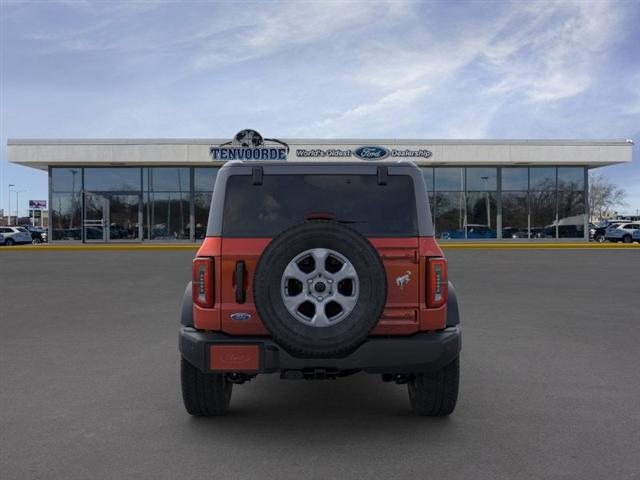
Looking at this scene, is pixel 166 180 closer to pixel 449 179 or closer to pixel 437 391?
pixel 449 179

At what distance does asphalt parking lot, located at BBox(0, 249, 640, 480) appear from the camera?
3.72 metres

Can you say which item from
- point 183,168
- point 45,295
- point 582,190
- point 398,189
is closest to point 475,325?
point 398,189

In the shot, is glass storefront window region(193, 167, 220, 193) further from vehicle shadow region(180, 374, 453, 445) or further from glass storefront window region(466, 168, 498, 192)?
vehicle shadow region(180, 374, 453, 445)

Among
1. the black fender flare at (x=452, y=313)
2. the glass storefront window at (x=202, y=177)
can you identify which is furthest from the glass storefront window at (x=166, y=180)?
the black fender flare at (x=452, y=313)

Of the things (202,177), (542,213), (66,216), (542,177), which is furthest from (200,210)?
(542,177)

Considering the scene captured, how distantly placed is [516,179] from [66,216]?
2886cm

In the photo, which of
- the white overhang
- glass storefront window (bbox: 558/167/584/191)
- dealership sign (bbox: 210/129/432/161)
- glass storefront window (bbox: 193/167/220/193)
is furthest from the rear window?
glass storefront window (bbox: 558/167/584/191)

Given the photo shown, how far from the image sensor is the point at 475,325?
8578 millimetres

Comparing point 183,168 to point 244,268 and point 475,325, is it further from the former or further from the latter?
point 244,268

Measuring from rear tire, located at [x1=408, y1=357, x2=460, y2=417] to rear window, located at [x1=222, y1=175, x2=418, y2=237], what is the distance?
1.10 metres

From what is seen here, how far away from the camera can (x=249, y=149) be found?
31.7 metres

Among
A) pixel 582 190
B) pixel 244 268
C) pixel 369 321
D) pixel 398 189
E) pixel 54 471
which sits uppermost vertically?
pixel 582 190

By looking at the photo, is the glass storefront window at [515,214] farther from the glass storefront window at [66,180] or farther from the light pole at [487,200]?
the glass storefront window at [66,180]

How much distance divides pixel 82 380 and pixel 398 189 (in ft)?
12.0
